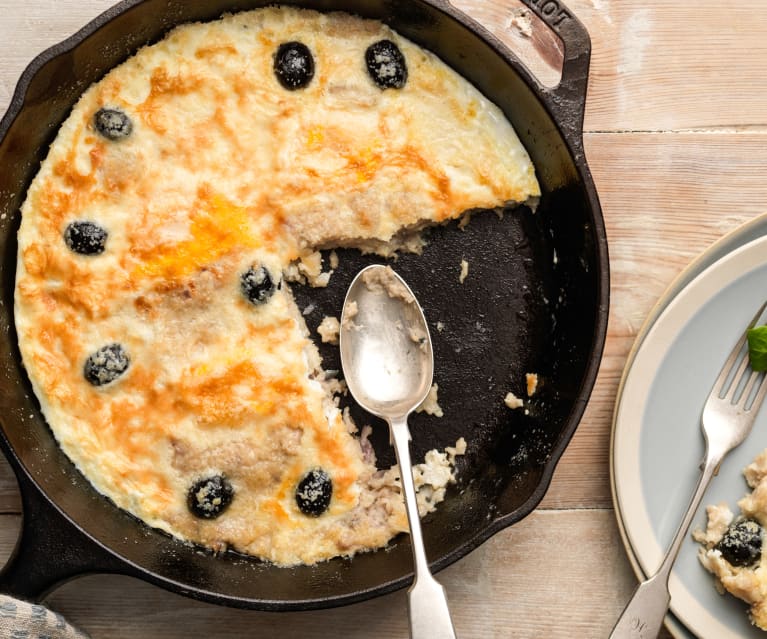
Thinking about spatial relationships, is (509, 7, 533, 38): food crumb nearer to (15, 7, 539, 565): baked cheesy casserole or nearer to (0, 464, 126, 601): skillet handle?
(15, 7, 539, 565): baked cheesy casserole

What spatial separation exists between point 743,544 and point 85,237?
3094 mm

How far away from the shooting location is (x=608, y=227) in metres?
3.92

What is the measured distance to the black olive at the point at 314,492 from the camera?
3566mm

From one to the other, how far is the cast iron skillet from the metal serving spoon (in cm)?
13

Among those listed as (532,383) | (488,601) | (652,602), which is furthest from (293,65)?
(652,602)

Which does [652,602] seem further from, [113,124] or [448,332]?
[113,124]

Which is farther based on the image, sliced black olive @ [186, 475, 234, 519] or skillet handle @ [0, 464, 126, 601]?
sliced black olive @ [186, 475, 234, 519]

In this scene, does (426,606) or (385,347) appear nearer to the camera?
(426,606)

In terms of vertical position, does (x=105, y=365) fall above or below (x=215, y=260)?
below

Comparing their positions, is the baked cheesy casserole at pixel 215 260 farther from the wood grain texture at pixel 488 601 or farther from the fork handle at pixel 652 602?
the fork handle at pixel 652 602

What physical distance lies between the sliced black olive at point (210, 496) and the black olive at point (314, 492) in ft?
1.00

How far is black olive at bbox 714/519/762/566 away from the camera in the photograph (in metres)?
3.61

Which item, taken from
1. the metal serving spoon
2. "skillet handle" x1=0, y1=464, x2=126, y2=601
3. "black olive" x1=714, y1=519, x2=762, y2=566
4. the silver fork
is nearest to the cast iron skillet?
"skillet handle" x1=0, y1=464, x2=126, y2=601

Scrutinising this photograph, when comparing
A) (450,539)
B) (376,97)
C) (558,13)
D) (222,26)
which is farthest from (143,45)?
(450,539)
